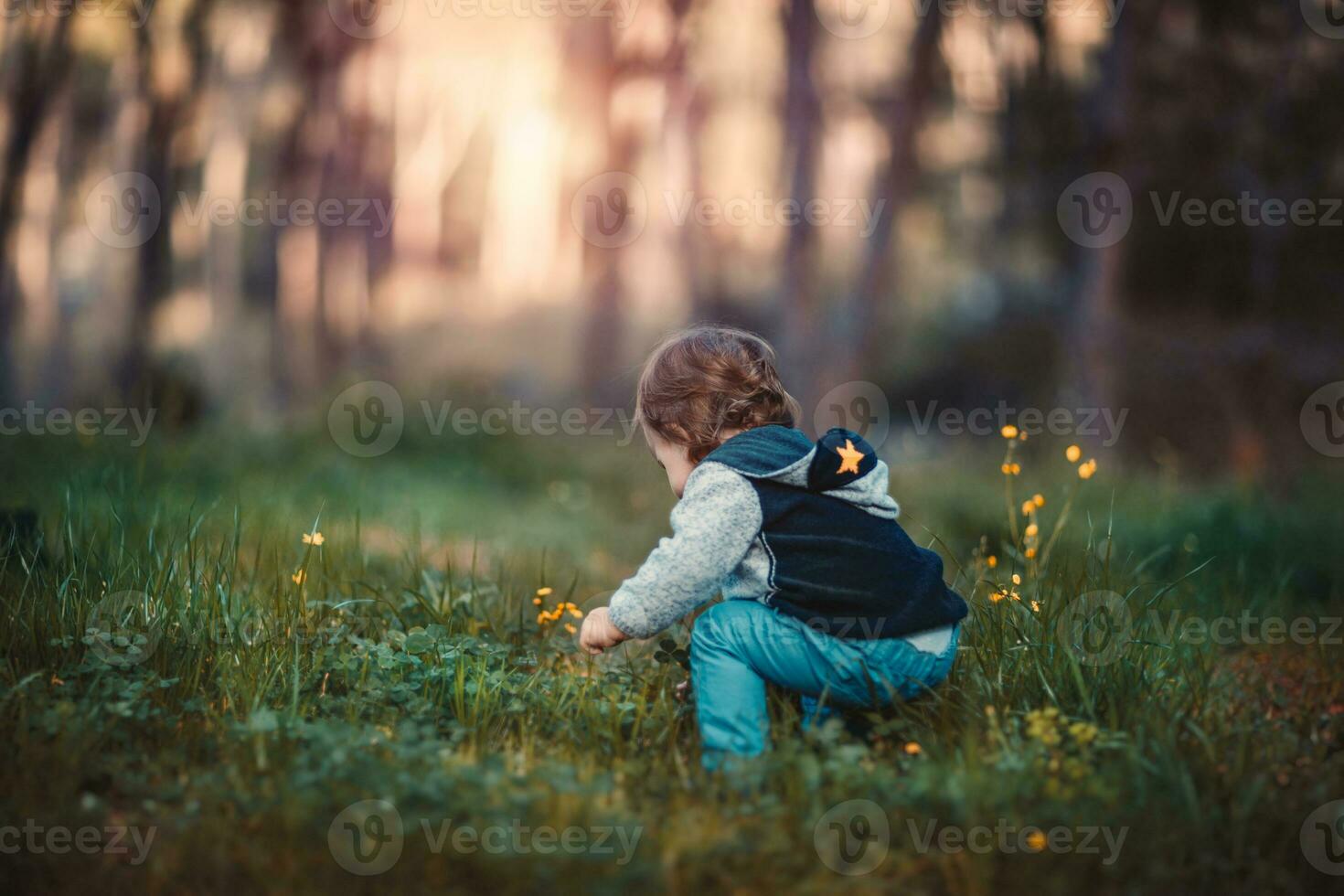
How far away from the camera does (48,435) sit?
6824 mm

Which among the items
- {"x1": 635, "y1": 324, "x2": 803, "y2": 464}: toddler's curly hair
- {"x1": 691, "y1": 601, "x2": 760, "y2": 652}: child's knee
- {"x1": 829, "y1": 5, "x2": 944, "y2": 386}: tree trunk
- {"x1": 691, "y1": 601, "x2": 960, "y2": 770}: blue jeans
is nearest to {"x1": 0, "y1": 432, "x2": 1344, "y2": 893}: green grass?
{"x1": 691, "y1": 601, "x2": 960, "y2": 770}: blue jeans

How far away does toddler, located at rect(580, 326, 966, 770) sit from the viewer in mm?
2777

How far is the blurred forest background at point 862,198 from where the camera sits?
10.8 metres

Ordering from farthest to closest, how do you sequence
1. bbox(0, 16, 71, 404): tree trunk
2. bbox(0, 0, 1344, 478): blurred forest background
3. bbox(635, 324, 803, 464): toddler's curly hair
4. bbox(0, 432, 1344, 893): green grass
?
bbox(0, 16, 71, 404): tree trunk, bbox(0, 0, 1344, 478): blurred forest background, bbox(635, 324, 803, 464): toddler's curly hair, bbox(0, 432, 1344, 893): green grass

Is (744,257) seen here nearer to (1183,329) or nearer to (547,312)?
(547,312)

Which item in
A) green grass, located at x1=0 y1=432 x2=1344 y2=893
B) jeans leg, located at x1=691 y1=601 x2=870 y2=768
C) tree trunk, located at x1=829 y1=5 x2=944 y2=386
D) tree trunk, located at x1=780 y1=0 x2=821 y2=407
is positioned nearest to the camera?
green grass, located at x1=0 y1=432 x2=1344 y2=893

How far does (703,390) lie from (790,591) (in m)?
0.64

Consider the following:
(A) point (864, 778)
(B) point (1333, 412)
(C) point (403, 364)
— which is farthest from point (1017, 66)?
(C) point (403, 364)

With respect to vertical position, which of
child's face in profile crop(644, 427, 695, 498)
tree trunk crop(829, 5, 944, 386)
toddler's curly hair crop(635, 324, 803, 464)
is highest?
tree trunk crop(829, 5, 944, 386)

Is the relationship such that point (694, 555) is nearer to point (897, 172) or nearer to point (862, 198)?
A: point (897, 172)

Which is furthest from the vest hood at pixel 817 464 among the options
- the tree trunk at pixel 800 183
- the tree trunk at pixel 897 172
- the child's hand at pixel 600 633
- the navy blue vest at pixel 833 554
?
the tree trunk at pixel 897 172

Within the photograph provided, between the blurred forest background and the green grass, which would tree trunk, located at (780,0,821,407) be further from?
the green grass

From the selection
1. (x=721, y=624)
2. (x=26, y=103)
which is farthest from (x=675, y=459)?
(x=26, y=103)

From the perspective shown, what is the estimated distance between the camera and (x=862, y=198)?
15.5 m
